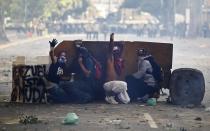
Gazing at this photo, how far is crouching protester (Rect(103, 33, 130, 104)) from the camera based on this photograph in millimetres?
12797

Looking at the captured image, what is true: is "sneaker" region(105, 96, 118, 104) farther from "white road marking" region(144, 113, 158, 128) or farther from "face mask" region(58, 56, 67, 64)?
"white road marking" region(144, 113, 158, 128)

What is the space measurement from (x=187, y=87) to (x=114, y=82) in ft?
5.90

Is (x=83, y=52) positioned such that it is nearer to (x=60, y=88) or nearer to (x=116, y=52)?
(x=116, y=52)

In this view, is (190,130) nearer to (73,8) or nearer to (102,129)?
(102,129)

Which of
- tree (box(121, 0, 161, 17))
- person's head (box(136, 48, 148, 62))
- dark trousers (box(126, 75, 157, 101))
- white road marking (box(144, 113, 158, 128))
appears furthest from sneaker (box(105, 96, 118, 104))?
tree (box(121, 0, 161, 17))

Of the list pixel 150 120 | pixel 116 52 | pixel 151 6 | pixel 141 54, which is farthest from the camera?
pixel 151 6

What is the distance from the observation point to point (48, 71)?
13.0m

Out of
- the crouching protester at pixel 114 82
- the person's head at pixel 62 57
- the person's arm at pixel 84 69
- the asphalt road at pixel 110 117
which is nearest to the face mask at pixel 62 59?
the person's head at pixel 62 57

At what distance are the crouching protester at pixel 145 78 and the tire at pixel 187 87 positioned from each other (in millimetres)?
449

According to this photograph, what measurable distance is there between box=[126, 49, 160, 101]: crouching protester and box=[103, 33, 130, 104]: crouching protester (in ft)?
1.42

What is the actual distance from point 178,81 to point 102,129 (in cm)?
401

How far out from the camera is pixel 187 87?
13.0 meters

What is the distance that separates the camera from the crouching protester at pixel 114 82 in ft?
42.0

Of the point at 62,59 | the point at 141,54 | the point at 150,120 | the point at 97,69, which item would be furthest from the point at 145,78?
the point at 150,120
